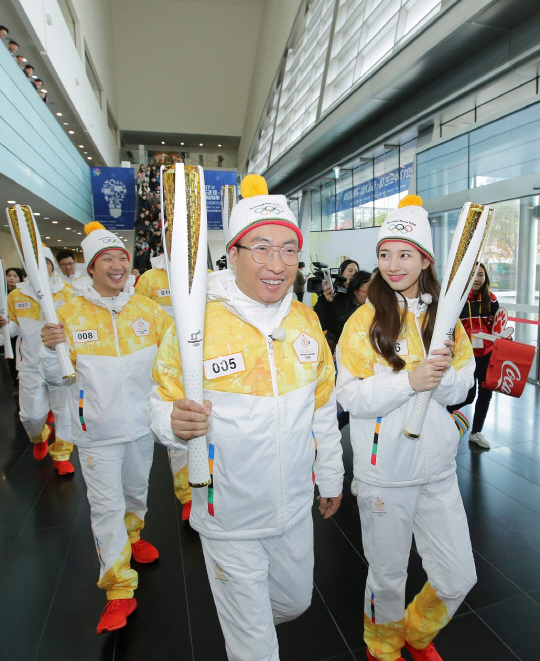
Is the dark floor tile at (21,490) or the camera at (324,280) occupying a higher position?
the camera at (324,280)

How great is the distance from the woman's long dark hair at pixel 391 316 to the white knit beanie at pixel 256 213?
0.50m

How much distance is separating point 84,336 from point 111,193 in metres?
11.1

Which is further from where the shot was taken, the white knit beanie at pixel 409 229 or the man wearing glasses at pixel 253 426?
the white knit beanie at pixel 409 229

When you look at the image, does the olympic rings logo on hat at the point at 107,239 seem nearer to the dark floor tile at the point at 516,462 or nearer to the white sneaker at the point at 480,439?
the dark floor tile at the point at 516,462

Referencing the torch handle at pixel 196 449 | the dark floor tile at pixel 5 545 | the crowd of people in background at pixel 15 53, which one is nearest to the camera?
the torch handle at pixel 196 449

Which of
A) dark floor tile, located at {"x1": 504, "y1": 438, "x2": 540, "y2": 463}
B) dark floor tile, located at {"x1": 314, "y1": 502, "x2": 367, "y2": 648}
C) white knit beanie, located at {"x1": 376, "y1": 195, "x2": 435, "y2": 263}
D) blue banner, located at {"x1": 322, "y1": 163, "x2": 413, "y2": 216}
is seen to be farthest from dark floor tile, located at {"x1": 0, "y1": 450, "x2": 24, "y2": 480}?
blue banner, located at {"x1": 322, "y1": 163, "x2": 413, "y2": 216}

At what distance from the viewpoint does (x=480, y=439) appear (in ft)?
12.7

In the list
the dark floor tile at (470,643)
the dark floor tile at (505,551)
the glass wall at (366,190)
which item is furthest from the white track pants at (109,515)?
the glass wall at (366,190)

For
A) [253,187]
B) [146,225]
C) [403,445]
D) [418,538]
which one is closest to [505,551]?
[418,538]

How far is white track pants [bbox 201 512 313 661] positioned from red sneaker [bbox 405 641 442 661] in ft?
2.29

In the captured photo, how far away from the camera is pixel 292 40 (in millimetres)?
14305

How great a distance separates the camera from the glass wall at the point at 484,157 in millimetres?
5410

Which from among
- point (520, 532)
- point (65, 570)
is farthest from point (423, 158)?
point (65, 570)

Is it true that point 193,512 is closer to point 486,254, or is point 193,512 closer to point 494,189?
point 494,189
